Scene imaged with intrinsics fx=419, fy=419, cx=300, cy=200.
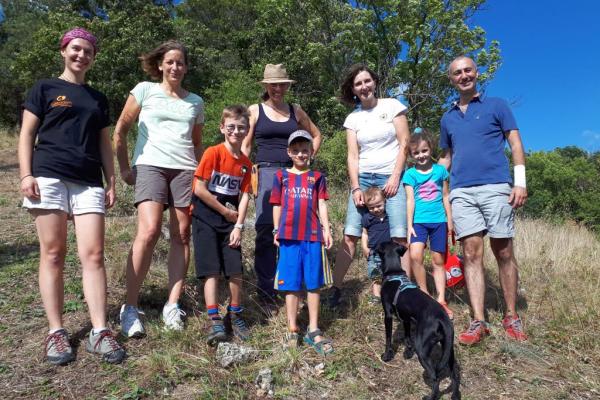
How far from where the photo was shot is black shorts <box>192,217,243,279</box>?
325 cm

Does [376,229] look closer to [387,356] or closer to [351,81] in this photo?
[387,356]

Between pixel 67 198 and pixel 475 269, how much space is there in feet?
10.5

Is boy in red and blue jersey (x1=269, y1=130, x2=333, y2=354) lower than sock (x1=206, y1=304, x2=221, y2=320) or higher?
higher

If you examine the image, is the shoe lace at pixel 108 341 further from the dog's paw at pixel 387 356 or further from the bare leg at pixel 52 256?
the dog's paw at pixel 387 356

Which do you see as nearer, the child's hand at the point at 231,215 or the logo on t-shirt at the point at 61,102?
the logo on t-shirt at the point at 61,102

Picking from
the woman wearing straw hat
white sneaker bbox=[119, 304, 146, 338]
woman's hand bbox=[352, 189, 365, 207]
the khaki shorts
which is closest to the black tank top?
the woman wearing straw hat

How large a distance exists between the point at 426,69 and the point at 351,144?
17002mm

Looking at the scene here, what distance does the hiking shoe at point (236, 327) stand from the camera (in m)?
3.30

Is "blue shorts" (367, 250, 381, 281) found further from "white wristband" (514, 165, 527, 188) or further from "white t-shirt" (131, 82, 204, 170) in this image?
"white t-shirt" (131, 82, 204, 170)

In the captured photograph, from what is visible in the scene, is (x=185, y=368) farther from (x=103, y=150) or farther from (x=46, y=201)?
(x=103, y=150)

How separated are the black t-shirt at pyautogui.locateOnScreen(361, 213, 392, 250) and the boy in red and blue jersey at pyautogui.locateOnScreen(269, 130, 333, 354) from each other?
0.58m

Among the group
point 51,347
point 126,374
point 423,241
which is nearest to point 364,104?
point 423,241

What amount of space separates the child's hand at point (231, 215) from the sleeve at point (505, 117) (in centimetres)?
229

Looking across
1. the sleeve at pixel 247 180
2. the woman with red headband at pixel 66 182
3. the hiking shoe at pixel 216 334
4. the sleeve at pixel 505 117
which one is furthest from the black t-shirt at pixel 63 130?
the sleeve at pixel 505 117
